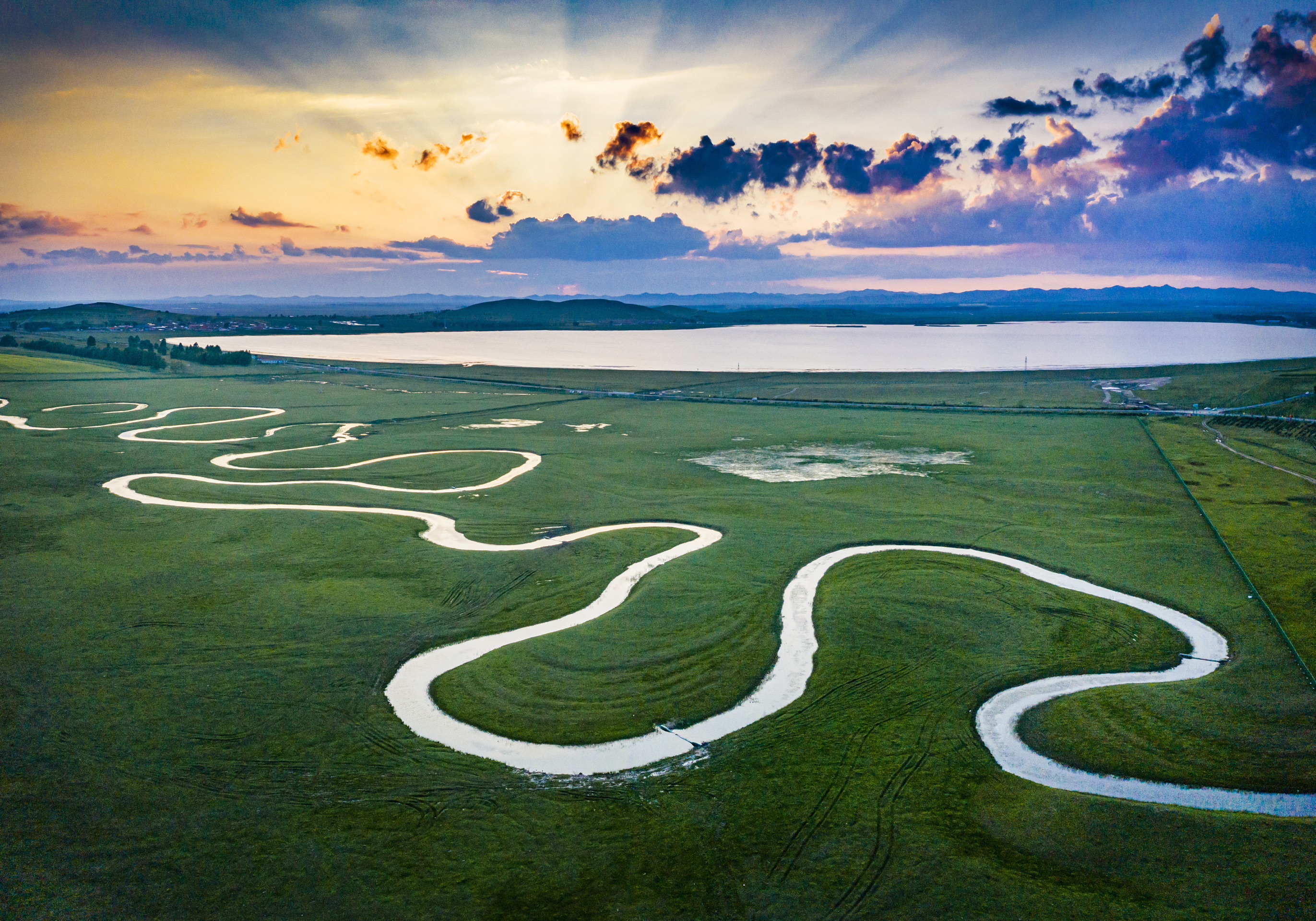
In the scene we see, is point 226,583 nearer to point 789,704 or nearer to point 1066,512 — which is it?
point 789,704

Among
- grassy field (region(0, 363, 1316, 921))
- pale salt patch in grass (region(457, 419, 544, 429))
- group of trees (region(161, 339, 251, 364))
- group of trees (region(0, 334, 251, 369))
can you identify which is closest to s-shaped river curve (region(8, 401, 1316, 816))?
grassy field (region(0, 363, 1316, 921))

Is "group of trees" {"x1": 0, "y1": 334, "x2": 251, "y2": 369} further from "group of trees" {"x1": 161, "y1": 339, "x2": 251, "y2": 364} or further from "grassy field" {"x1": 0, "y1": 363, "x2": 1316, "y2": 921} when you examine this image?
"grassy field" {"x1": 0, "y1": 363, "x2": 1316, "y2": 921}

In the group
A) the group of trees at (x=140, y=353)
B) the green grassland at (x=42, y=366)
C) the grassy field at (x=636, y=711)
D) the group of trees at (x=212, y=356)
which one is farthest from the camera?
the group of trees at (x=212, y=356)

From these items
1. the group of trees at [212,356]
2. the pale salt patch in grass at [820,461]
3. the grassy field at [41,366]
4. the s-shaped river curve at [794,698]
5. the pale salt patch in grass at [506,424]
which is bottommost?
the s-shaped river curve at [794,698]

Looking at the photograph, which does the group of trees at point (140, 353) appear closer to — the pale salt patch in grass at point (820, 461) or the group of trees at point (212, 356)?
the group of trees at point (212, 356)

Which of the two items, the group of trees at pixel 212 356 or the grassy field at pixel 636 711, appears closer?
the grassy field at pixel 636 711

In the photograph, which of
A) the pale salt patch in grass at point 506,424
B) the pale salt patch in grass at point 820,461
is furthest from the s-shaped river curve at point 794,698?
the pale salt patch in grass at point 506,424
